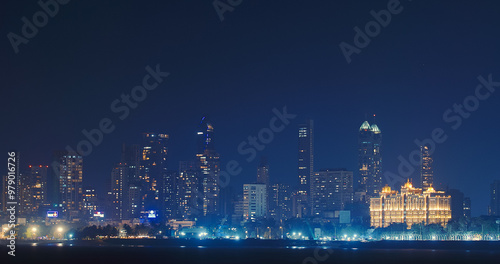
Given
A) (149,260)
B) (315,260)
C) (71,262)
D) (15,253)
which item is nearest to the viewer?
(71,262)

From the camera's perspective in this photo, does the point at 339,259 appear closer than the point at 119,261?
No

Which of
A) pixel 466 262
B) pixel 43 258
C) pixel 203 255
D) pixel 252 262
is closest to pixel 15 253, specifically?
pixel 43 258

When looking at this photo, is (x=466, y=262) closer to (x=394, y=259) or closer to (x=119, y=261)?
(x=394, y=259)

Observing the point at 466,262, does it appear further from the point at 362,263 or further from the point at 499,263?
the point at 362,263

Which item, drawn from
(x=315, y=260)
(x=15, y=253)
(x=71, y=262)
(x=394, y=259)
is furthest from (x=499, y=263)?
(x=15, y=253)

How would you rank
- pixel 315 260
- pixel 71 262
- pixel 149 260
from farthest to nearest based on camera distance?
pixel 315 260
pixel 149 260
pixel 71 262

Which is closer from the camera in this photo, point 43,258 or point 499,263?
point 499,263

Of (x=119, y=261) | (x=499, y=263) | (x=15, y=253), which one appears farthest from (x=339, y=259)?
(x=15, y=253)
